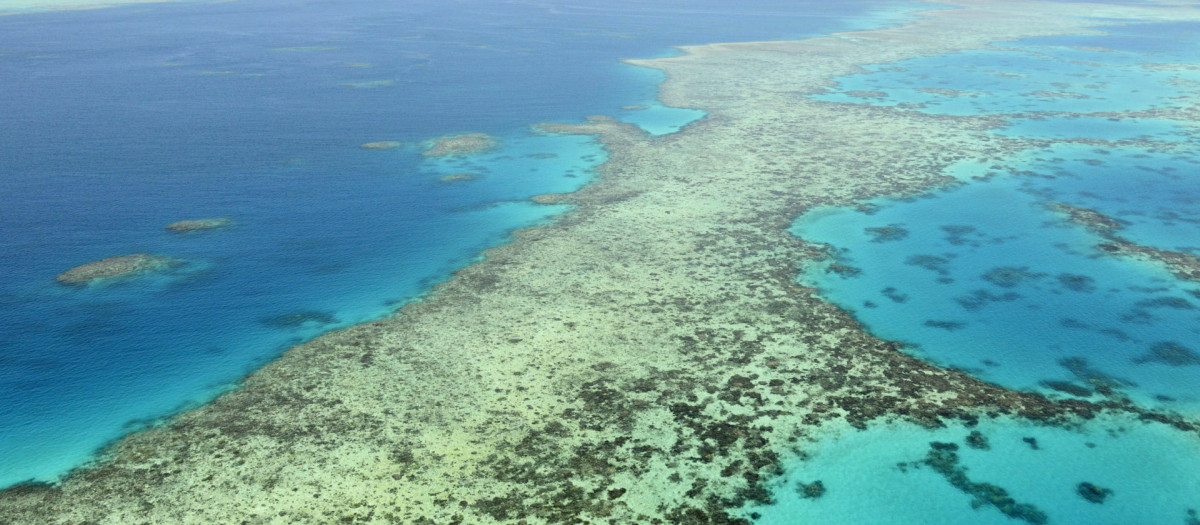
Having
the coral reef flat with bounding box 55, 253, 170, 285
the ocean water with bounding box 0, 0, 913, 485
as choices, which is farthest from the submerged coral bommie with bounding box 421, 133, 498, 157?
the coral reef flat with bounding box 55, 253, 170, 285

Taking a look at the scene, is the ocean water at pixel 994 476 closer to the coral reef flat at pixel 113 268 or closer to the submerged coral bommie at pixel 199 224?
the coral reef flat at pixel 113 268

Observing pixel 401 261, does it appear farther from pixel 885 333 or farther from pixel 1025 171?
pixel 1025 171

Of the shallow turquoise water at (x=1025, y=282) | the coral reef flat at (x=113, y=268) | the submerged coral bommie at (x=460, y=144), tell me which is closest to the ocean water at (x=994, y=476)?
the shallow turquoise water at (x=1025, y=282)

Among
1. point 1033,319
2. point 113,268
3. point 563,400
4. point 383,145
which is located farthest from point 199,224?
point 1033,319

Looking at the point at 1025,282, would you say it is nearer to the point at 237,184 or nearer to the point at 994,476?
the point at 994,476

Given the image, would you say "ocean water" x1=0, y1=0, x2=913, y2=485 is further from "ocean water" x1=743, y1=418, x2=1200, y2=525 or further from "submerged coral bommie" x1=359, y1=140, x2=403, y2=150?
"ocean water" x1=743, y1=418, x2=1200, y2=525

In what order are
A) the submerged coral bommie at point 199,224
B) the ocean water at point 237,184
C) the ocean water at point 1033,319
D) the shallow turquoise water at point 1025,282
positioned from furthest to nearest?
the submerged coral bommie at point 199,224 → the ocean water at point 237,184 → the shallow turquoise water at point 1025,282 → the ocean water at point 1033,319

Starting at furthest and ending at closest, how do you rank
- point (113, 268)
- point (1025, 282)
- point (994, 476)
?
point (113, 268)
point (1025, 282)
point (994, 476)
